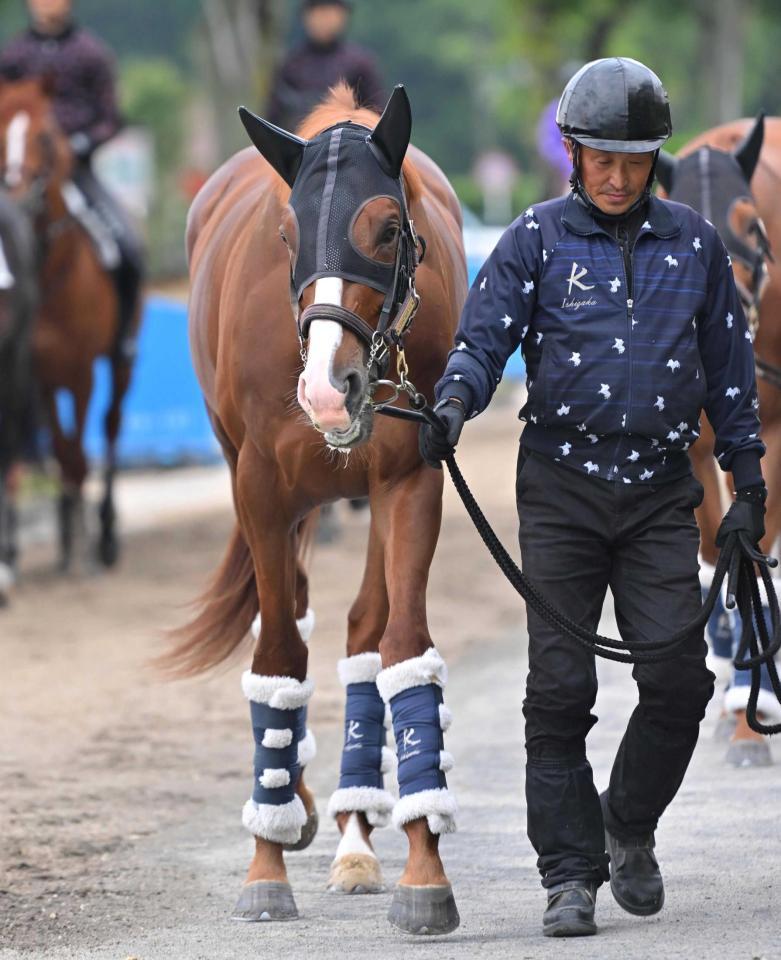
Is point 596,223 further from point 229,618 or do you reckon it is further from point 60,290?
point 60,290

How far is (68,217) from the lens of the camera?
1239 cm

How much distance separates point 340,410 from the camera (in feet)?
15.0

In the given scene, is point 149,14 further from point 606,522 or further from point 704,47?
point 606,522

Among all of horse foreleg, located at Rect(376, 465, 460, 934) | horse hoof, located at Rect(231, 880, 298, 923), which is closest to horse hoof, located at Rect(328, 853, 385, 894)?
horse hoof, located at Rect(231, 880, 298, 923)

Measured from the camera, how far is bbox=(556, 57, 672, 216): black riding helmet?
4738 mm

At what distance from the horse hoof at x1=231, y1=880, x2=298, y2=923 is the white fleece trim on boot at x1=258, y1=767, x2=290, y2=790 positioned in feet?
1.01

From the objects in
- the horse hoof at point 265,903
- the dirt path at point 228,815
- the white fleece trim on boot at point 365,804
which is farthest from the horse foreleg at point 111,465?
the horse hoof at point 265,903

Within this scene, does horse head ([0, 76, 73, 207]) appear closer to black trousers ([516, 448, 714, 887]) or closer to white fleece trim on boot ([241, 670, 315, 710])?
white fleece trim on boot ([241, 670, 315, 710])

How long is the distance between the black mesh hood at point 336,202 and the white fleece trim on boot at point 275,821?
1567mm

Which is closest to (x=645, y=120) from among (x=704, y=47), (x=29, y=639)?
(x=29, y=639)

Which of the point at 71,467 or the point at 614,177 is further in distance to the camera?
the point at 71,467

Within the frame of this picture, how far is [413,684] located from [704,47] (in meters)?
34.2

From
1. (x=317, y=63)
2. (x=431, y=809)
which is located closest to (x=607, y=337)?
(x=431, y=809)

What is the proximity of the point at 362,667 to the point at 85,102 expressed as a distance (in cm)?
811
